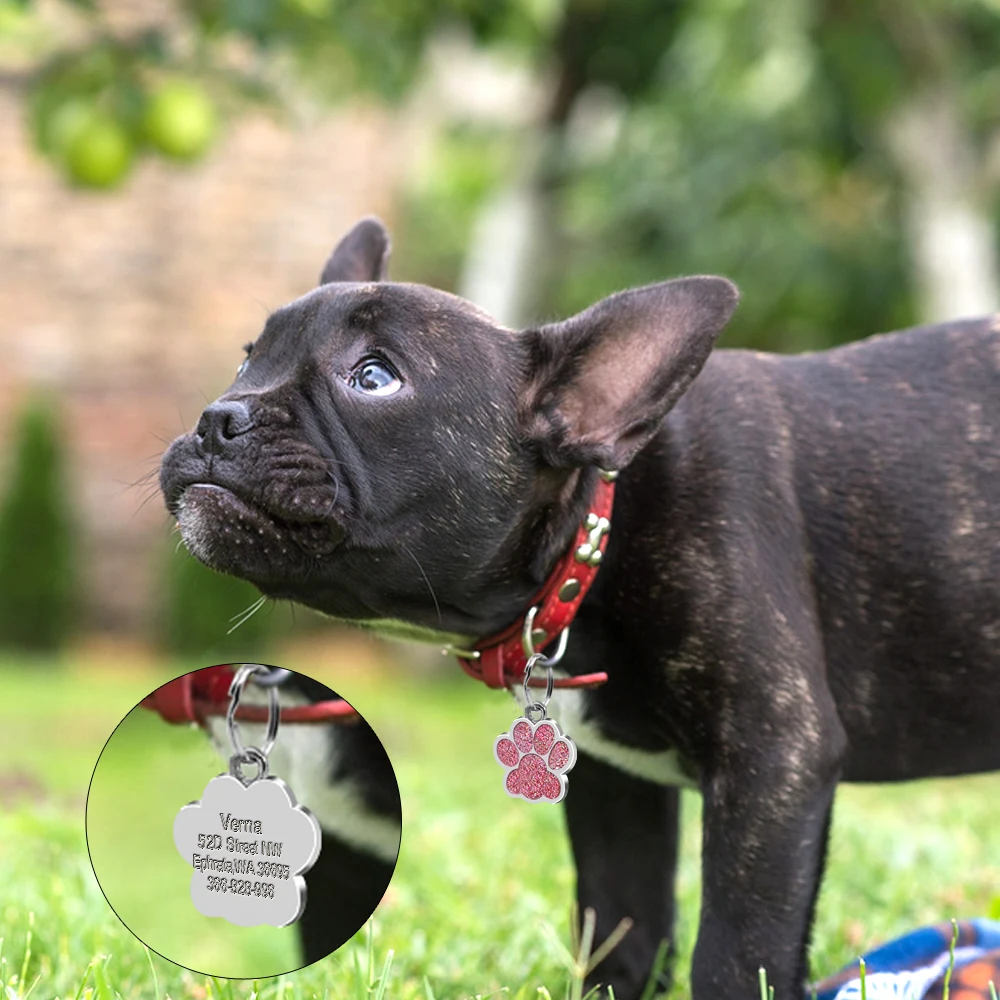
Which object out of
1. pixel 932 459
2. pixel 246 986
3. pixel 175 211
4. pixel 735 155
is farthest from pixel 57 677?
pixel 932 459

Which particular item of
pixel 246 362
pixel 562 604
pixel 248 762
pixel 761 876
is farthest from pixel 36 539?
pixel 761 876

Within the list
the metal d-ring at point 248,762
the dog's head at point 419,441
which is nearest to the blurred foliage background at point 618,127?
the dog's head at point 419,441

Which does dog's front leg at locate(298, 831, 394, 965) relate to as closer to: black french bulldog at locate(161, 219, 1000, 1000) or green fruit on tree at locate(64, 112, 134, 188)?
black french bulldog at locate(161, 219, 1000, 1000)

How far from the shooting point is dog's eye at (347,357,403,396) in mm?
2668

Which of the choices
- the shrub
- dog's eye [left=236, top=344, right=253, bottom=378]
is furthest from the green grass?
the shrub

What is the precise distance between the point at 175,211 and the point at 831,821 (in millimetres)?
13218

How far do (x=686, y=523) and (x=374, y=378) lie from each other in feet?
2.29

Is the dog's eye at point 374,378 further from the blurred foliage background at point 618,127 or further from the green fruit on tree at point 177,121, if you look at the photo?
the green fruit on tree at point 177,121

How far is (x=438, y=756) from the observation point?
9.52 meters

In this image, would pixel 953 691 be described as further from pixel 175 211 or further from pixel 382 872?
pixel 175 211

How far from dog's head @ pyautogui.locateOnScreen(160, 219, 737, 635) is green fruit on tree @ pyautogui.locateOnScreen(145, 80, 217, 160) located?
90.9 inches

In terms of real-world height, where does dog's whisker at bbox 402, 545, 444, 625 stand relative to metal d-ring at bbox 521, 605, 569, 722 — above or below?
above

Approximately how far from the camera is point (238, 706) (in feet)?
8.93

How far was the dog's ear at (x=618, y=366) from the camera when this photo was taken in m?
2.66
